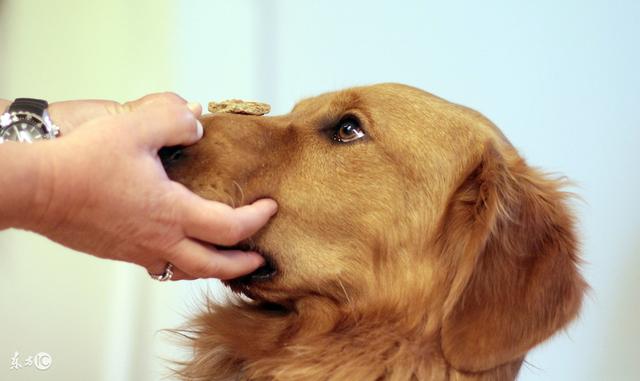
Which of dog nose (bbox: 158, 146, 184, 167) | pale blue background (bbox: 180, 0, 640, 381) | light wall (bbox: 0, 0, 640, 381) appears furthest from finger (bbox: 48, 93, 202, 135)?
pale blue background (bbox: 180, 0, 640, 381)

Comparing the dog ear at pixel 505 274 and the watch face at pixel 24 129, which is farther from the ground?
the watch face at pixel 24 129

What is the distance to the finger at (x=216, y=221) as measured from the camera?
91 cm

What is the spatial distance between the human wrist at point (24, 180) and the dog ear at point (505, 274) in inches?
27.0

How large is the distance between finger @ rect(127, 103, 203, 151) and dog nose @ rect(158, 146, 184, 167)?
0.02 m

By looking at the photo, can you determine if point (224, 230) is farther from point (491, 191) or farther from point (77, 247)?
point (491, 191)

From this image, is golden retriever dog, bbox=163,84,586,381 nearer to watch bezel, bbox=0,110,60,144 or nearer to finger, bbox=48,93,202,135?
finger, bbox=48,93,202,135

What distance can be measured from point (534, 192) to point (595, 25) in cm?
128

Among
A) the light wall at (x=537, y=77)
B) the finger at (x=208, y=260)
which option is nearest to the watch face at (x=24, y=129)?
the finger at (x=208, y=260)

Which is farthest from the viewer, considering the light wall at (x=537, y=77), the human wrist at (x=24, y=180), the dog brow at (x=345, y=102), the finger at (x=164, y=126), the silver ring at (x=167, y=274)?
the light wall at (x=537, y=77)

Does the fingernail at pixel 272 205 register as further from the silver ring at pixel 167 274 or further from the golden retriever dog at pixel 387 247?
the silver ring at pixel 167 274

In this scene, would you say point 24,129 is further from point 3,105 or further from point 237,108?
point 237,108

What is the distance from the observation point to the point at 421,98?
1.23 meters

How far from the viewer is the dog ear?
3.42 ft

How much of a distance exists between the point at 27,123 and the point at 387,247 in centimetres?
68
